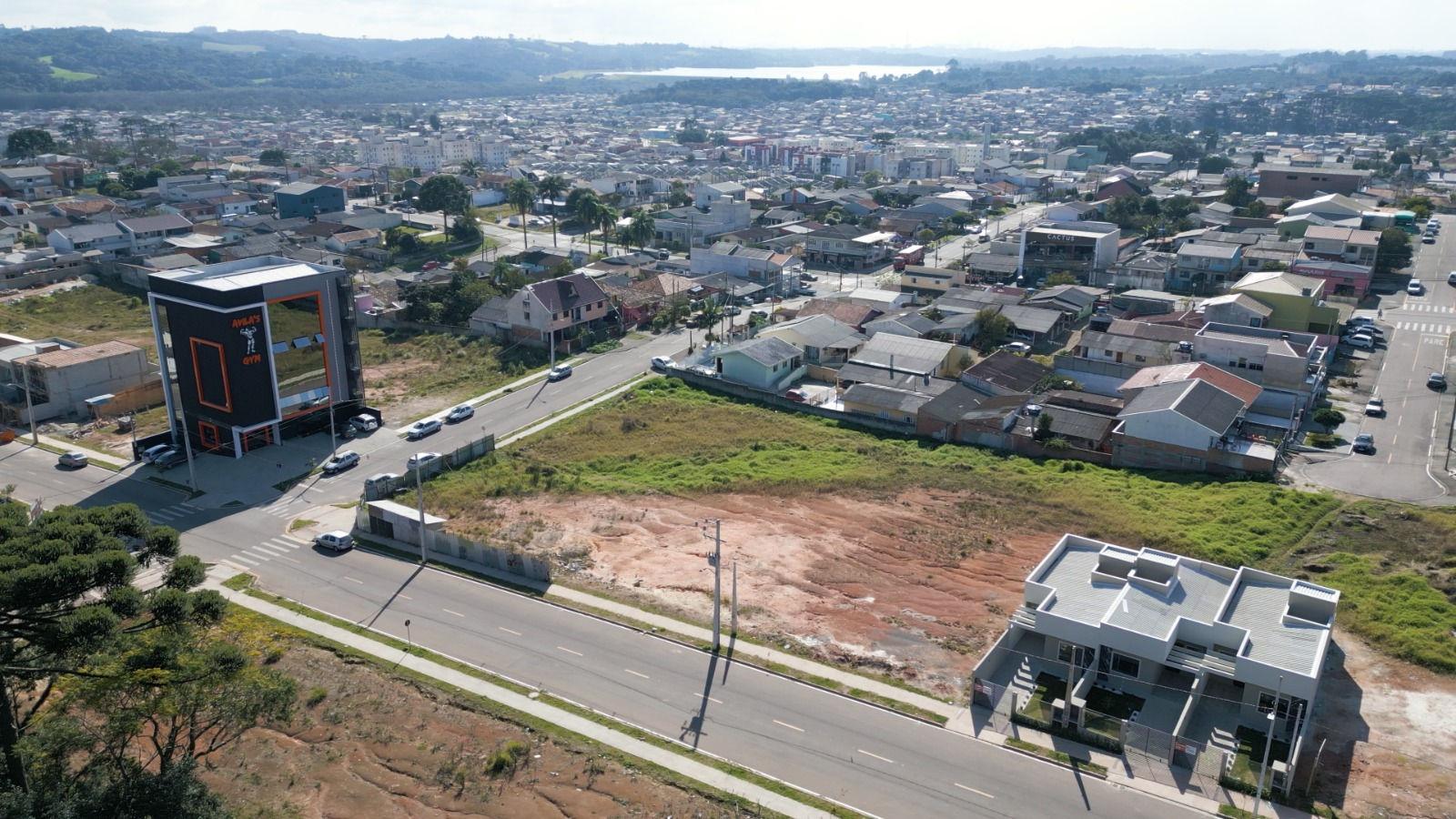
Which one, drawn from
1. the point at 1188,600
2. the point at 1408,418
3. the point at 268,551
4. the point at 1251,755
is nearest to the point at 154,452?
the point at 268,551

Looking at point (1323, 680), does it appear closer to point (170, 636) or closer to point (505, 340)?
point (170, 636)

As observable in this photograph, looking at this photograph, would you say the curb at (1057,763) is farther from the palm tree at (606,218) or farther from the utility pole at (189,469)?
the palm tree at (606,218)

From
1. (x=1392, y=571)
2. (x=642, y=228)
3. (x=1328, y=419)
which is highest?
(x=642, y=228)

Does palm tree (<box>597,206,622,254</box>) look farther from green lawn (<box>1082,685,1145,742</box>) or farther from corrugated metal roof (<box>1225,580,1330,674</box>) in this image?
green lawn (<box>1082,685,1145,742</box>)

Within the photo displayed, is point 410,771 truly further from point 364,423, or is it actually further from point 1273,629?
point 364,423

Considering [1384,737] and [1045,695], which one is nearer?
[1384,737]

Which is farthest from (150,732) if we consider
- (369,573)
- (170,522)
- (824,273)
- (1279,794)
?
(824,273)

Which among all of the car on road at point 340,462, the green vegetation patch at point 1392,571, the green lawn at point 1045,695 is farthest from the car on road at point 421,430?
the green vegetation patch at point 1392,571
